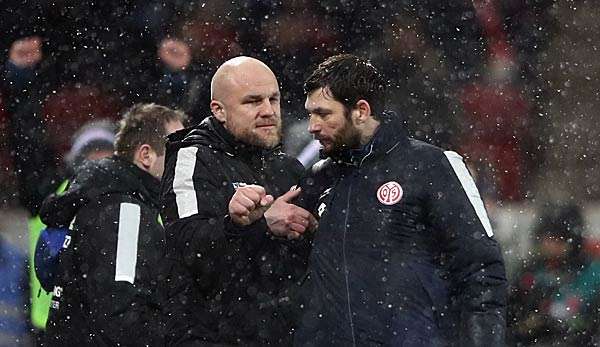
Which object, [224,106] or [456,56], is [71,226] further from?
[456,56]

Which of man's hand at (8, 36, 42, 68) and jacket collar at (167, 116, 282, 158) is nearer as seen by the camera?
jacket collar at (167, 116, 282, 158)

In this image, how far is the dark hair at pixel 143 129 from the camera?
5918 mm

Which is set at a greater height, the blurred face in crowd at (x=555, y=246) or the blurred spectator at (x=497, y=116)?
the blurred spectator at (x=497, y=116)

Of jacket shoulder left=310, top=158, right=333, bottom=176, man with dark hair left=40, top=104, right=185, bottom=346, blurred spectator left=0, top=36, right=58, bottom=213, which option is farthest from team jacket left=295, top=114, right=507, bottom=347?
blurred spectator left=0, top=36, right=58, bottom=213

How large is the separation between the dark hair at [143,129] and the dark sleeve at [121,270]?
0.42 metres

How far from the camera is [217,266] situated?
4.70m

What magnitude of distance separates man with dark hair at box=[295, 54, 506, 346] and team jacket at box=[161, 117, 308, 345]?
13 cm

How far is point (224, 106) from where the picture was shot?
504 cm

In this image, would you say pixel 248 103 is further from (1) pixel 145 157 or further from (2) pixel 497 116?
(2) pixel 497 116

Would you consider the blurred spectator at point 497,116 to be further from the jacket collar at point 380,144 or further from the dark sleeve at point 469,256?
the dark sleeve at point 469,256

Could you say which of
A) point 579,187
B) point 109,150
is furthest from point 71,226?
point 579,187

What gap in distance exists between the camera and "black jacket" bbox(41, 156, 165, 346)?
5.43 m

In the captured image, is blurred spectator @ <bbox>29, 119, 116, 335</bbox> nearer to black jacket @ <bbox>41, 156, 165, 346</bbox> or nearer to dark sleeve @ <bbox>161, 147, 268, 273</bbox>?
black jacket @ <bbox>41, 156, 165, 346</bbox>

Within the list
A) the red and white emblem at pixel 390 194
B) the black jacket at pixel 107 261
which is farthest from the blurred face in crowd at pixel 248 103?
the black jacket at pixel 107 261
